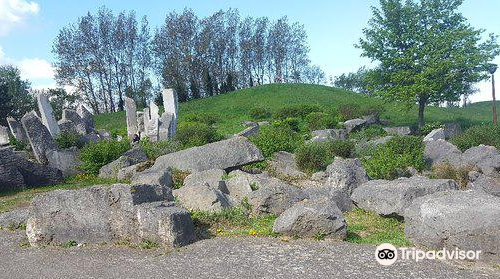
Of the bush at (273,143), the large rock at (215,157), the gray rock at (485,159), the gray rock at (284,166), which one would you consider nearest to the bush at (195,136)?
the bush at (273,143)

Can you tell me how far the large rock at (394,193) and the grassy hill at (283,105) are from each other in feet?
64.8

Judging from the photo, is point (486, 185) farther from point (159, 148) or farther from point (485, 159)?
point (159, 148)

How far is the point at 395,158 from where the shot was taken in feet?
44.0

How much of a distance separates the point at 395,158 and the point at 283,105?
23.5 metres

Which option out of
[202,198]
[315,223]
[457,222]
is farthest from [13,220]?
[457,222]

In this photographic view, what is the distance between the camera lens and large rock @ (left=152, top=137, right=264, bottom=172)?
1341cm

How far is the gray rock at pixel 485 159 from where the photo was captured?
496 inches

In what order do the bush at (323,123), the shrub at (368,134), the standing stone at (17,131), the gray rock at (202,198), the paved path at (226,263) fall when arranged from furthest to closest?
the bush at (323,123) < the standing stone at (17,131) < the shrub at (368,134) < the gray rock at (202,198) < the paved path at (226,263)

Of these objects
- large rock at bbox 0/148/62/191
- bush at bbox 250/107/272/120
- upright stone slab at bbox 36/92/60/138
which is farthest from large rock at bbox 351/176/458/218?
bush at bbox 250/107/272/120

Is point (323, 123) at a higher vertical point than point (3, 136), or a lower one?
lower

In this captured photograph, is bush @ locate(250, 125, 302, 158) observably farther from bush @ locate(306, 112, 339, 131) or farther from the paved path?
the paved path

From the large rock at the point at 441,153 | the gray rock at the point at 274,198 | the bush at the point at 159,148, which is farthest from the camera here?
the bush at the point at 159,148

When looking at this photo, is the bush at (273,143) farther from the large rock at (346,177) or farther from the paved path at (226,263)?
the paved path at (226,263)

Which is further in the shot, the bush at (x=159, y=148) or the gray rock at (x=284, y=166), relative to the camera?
the bush at (x=159, y=148)
